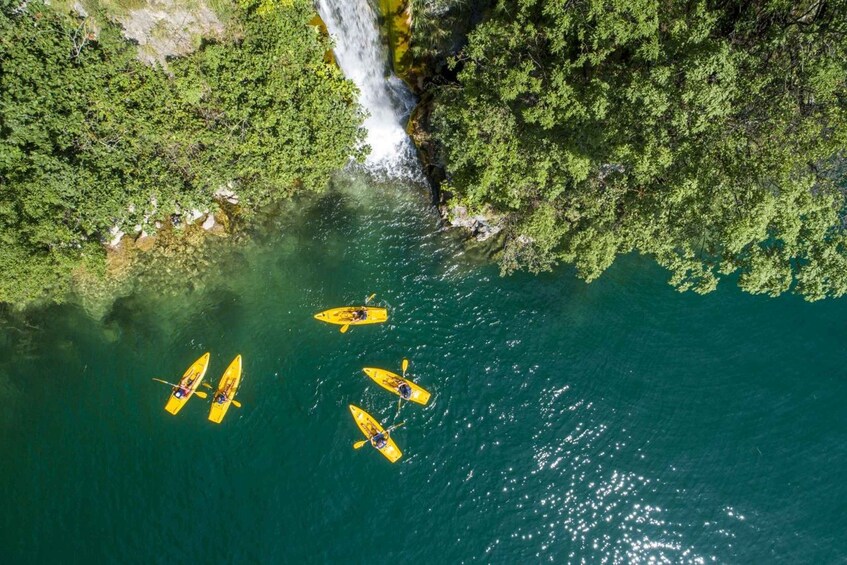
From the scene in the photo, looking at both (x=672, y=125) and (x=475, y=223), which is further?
(x=475, y=223)

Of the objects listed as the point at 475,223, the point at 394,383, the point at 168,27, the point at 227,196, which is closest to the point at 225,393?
the point at 394,383

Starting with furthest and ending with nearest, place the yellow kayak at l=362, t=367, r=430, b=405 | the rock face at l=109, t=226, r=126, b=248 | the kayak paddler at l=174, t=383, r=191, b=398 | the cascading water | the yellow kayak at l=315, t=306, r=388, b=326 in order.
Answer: the yellow kayak at l=315, t=306, r=388, b=326, the yellow kayak at l=362, t=367, r=430, b=405, the kayak paddler at l=174, t=383, r=191, b=398, the rock face at l=109, t=226, r=126, b=248, the cascading water

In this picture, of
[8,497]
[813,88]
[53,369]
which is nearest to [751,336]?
[813,88]

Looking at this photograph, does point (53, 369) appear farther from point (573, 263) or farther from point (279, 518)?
point (573, 263)

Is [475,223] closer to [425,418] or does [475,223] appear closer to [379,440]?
[425,418]

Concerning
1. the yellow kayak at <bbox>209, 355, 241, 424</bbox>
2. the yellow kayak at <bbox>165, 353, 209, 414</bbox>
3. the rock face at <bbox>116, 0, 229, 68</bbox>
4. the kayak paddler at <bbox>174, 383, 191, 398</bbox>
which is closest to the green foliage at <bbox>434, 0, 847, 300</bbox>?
the rock face at <bbox>116, 0, 229, 68</bbox>

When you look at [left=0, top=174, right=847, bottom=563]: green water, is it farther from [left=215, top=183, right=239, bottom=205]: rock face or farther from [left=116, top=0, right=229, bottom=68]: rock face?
[left=116, top=0, right=229, bottom=68]: rock face
